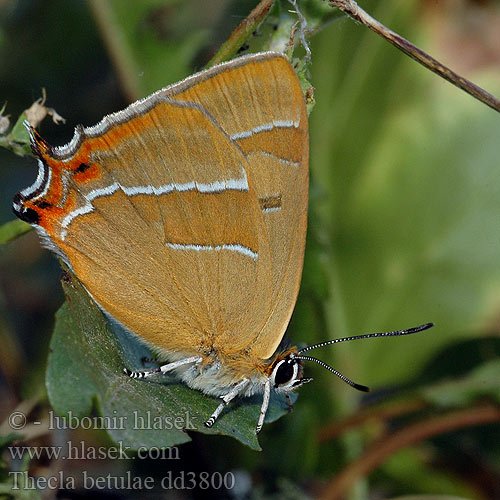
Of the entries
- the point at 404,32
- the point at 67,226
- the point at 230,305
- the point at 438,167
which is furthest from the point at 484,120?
the point at 67,226

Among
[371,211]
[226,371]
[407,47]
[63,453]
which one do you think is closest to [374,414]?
[226,371]

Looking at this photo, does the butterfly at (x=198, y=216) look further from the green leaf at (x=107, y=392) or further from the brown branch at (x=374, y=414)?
the brown branch at (x=374, y=414)

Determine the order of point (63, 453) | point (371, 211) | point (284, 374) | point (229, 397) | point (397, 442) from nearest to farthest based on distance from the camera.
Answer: point (229, 397)
point (284, 374)
point (63, 453)
point (397, 442)
point (371, 211)

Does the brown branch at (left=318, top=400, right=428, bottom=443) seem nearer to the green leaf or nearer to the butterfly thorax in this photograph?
the butterfly thorax

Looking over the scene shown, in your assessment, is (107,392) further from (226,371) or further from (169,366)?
(226,371)

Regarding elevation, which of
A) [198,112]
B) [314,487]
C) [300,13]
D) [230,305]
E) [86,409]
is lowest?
[86,409]

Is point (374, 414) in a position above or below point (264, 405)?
above

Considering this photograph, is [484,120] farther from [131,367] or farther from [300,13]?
[131,367]
